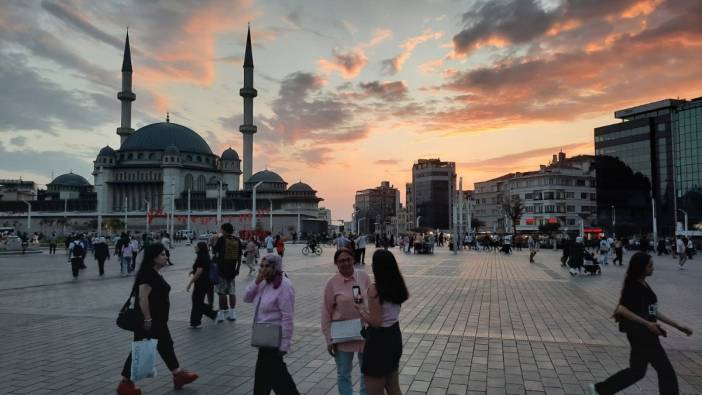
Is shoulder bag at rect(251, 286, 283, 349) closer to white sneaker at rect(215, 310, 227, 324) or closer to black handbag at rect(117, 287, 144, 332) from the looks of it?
black handbag at rect(117, 287, 144, 332)

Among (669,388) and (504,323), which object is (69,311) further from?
(669,388)

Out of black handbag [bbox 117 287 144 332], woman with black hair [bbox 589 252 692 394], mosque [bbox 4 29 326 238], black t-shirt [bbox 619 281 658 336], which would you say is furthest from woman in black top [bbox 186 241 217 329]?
mosque [bbox 4 29 326 238]

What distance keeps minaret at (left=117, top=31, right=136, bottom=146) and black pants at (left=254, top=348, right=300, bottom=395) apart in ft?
345

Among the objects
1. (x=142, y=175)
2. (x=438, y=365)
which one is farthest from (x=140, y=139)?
(x=438, y=365)

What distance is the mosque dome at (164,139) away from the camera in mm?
106438

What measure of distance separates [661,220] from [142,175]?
314ft

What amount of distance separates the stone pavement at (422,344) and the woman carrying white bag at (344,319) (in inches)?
58.4

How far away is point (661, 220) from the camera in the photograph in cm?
8050

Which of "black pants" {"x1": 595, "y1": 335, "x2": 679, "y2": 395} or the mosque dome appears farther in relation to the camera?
the mosque dome

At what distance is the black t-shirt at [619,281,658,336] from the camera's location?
185 inches

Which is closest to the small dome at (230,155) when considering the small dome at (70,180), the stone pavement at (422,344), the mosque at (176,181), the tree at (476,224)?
the mosque at (176,181)

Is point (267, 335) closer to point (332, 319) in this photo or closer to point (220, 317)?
point (332, 319)

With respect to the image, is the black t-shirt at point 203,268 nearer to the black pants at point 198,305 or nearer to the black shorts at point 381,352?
the black pants at point 198,305

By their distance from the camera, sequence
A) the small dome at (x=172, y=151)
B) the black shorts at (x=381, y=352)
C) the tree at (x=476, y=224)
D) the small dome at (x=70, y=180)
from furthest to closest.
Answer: the small dome at (x=70, y=180) < the tree at (x=476, y=224) < the small dome at (x=172, y=151) < the black shorts at (x=381, y=352)
